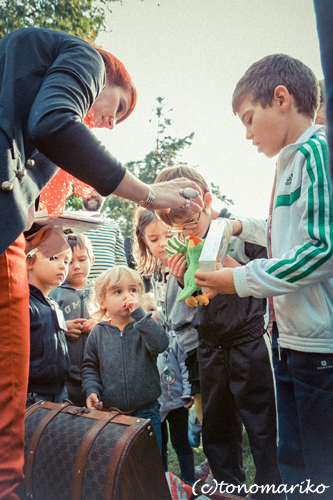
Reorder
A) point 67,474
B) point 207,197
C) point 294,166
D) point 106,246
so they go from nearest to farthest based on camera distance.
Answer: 1. point 294,166
2. point 67,474
3. point 207,197
4. point 106,246

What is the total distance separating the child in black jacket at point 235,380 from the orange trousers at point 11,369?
0.88 m

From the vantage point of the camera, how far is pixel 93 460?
5.02ft

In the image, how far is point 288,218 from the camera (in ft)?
4.53

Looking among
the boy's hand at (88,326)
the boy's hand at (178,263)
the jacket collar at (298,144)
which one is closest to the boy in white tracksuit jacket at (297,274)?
the jacket collar at (298,144)

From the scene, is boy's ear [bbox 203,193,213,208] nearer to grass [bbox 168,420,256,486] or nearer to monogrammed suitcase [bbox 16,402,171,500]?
monogrammed suitcase [bbox 16,402,171,500]

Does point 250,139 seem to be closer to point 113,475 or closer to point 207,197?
point 207,197

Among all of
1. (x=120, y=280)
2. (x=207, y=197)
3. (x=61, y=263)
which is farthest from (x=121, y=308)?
(x=207, y=197)

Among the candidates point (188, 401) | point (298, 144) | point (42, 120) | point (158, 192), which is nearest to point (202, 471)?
point (188, 401)

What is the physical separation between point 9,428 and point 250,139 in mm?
1327

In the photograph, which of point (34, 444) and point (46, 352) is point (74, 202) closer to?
point (46, 352)

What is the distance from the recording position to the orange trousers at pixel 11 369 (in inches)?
40.9

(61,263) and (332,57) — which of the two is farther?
(61,263)

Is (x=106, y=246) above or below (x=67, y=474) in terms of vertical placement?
above

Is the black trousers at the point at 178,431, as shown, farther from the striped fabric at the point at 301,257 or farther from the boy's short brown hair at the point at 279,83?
the boy's short brown hair at the point at 279,83
